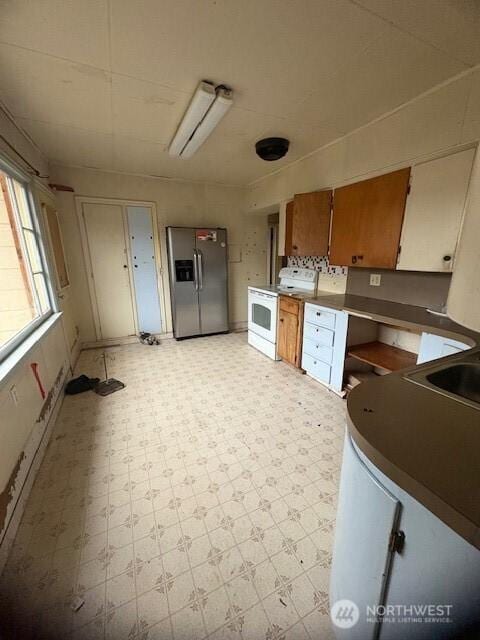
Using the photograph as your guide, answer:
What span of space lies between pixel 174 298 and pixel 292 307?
189 centimetres

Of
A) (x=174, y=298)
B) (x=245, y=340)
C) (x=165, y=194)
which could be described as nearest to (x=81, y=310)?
(x=174, y=298)

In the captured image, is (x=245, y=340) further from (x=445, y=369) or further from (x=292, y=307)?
(x=445, y=369)

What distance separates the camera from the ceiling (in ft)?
3.97

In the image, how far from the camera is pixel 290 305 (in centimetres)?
297

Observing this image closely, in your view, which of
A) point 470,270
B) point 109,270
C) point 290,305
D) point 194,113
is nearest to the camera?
point 470,270

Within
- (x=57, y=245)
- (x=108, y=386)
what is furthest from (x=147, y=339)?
(x=57, y=245)

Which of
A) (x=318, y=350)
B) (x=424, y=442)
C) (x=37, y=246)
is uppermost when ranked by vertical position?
(x=37, y=246)

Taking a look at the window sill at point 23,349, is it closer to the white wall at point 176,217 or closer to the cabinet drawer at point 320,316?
the white wall at point 176,217

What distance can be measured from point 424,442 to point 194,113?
244 centimetres

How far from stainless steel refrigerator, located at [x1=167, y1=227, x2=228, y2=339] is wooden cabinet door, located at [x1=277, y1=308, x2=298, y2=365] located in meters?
1.41

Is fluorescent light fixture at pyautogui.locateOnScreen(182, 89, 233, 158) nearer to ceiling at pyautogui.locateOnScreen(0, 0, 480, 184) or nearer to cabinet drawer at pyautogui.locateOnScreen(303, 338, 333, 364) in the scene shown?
ceiling at pyautogui.locateOnScreen(0, 0, 480, 184)

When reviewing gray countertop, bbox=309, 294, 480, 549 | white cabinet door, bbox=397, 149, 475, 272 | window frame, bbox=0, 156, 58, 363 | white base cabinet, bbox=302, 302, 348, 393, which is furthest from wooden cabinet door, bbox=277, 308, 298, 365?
window frame, bbox=0, 156, 58, 363

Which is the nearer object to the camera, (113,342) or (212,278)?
(113,342)

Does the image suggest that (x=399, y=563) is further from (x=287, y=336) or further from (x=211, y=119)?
(x=211, y=119)
